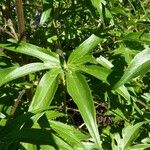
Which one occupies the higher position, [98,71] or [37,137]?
[98,71]

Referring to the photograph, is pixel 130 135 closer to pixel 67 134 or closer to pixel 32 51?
pixel 67 134

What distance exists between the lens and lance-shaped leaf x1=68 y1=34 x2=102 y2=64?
130 centimetres

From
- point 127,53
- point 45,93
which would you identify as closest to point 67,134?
point 45,93

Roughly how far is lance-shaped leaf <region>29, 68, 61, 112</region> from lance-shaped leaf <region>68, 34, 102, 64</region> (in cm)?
11

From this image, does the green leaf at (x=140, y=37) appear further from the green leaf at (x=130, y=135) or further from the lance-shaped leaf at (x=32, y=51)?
the green leaf at (x=130, y=135)

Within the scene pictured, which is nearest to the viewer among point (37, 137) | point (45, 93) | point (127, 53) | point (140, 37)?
point (37, 137)

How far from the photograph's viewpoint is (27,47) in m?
1.26

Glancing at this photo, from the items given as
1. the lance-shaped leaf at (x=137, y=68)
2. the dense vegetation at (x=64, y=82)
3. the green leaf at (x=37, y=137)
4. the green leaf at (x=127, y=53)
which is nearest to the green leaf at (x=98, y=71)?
the dense vegetation at (x=64, y=82)

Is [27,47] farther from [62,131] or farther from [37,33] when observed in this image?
[37,33]

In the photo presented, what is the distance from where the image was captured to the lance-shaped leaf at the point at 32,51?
1238 mm

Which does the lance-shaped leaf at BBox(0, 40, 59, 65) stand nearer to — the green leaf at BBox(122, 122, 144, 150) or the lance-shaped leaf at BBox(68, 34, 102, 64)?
the lance-shaped leaf at BBox(68, 34, 102, 64)

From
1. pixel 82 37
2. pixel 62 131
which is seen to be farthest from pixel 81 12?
pixel 62 131

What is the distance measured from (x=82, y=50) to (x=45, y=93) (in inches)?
8.9

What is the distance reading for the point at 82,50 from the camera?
4.37 feet
